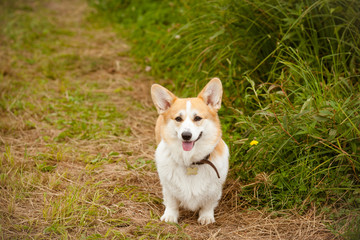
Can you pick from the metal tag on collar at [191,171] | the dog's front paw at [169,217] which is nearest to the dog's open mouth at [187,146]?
the metal tag on collar at [191,171]

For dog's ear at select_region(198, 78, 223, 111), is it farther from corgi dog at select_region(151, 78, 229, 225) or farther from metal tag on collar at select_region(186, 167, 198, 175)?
metal tag on collar at select_region(186, 167, 198, 175)

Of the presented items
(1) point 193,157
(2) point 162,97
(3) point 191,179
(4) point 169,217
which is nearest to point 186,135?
(1) point 193,157

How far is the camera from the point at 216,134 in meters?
2.88

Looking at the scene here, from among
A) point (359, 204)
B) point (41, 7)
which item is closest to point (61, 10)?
point (41, 7)

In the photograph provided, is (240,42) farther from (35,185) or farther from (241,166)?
(35,185)

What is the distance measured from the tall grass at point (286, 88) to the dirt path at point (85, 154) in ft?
0.96

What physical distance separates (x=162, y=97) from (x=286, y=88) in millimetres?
1190

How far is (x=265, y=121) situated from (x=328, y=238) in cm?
123

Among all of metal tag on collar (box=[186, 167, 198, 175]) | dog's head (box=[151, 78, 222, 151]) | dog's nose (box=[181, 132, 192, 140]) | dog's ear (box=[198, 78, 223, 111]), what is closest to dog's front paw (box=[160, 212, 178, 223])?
metal tag on collar (box=[186, 167, 198, 175])

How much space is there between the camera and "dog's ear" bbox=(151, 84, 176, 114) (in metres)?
3.03

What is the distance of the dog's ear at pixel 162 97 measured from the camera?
303 cm

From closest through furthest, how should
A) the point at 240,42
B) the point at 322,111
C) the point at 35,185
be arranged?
the point at 322,111, the point at 35,185, the point at 240,42

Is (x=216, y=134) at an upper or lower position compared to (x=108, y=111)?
upper

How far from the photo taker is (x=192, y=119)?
2836mm
